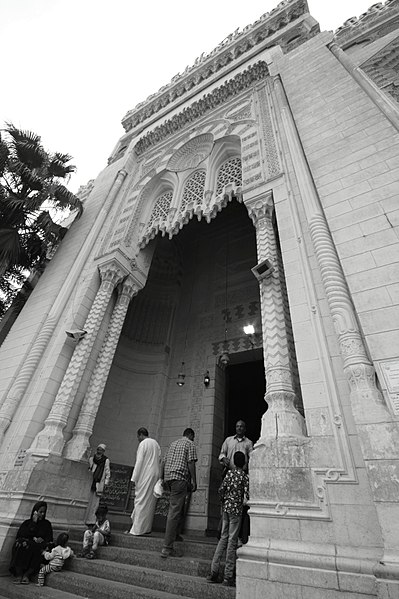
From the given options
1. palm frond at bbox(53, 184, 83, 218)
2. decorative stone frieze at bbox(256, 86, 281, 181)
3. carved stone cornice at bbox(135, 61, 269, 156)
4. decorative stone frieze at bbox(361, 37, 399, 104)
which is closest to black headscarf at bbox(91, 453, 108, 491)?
decorative stone frieze at bbox(256, 86, 281, 181)

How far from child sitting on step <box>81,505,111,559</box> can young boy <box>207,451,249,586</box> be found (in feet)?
5.92

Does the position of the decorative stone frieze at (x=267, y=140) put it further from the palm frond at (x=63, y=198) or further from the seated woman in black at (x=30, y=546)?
the seated woman in black at (x=30, y=546)

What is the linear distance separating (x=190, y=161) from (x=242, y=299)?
4162 mm

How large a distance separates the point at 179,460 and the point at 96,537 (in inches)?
57.4

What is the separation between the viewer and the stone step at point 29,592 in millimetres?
3260

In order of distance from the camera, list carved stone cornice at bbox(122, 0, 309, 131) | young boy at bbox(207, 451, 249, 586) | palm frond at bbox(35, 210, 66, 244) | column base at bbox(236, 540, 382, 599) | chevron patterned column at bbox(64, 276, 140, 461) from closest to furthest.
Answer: column base at bbox(236, 540, 382, 599), young boy at bbox(207, 451, 249, 586), chevron patterned column at bbox(64, 276, 140, 461), palm frond at bbox(35, 210, 66, 244), carved stone cornice at bbox(122, 0, 309, 131)

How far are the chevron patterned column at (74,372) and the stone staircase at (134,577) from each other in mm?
1592

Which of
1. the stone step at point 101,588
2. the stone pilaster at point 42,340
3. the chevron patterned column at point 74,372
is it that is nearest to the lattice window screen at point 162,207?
the stone pilaster at point 42,340

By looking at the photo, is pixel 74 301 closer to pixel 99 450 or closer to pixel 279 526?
pixel 99 450

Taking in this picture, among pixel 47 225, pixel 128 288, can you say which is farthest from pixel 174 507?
pixel 47 225

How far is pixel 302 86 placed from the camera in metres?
6.62

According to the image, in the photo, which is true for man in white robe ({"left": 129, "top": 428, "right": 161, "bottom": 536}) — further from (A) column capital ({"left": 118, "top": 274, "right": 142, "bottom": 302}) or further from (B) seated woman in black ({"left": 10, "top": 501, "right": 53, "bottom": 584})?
(A) column capital ({"left": 118, "top": 274, "right": 142, "bottom": 302})

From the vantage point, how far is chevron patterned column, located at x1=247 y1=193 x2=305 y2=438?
3363 mm

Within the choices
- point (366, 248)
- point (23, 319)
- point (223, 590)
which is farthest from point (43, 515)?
point (366, 248)
